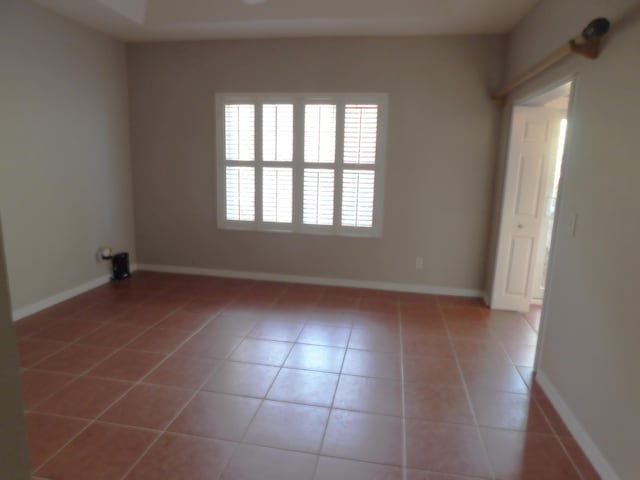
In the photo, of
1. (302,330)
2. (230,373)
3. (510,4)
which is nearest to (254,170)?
(302,330)

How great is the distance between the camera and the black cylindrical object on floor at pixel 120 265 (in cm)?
468

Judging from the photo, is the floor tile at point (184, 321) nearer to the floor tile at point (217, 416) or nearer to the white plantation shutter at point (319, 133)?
the floor tile at point (217, 416)

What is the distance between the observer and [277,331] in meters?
3.47

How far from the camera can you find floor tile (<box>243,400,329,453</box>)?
2096mm

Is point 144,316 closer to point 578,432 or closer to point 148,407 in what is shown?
→ point 148,407

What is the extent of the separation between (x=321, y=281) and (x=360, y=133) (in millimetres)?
1778

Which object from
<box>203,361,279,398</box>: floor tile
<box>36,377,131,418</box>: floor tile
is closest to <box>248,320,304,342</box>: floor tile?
<box>203,361,279,398</box>: floor tile

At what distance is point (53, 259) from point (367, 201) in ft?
10.7

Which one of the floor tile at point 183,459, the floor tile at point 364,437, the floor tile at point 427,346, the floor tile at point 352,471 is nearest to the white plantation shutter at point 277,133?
the floor tile at point 427,346

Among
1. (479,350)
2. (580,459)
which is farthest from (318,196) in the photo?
(580,459)

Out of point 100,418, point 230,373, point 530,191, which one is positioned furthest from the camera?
point 530,191

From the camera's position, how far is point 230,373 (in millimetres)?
2758

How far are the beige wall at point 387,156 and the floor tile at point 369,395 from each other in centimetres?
205

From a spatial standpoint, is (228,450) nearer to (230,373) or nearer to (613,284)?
(230,373)
